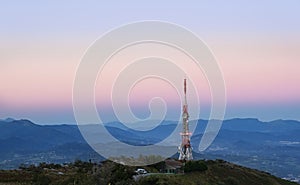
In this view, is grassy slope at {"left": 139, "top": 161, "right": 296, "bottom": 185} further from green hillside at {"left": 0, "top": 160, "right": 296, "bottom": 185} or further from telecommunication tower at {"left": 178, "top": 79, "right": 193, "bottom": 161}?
telecommunication tower at {"left": 178, "top": 79, "right": 193, "bottom": 161}

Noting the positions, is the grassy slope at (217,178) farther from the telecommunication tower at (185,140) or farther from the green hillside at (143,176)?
the telecommunication tower at (185,140)

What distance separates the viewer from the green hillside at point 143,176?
125ft

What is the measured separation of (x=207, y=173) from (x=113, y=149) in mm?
15721

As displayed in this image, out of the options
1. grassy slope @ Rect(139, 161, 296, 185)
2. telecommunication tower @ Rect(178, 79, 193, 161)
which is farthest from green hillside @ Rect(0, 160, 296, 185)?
telecommunication tower @ Rect(178, 79, 193, 161)

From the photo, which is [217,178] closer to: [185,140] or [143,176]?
[143,176]

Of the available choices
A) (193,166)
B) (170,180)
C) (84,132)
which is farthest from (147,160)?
(170,180)

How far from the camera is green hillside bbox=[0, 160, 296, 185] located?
38.2 meters

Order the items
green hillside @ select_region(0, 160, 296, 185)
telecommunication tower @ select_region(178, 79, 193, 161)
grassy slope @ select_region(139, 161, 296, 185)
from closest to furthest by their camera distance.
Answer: green hillside @ select_region(0, 160, 296, 185)
grassy slope @ select_region(139, 161, 296, 185)
telecommunication tower @ select_region(178, 79, 193, 161)

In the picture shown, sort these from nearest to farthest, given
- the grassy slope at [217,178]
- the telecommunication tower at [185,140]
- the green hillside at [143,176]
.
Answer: the green hillside at [143,176], the grassy slope at [217,178], the telecommunication tower at [185,140]

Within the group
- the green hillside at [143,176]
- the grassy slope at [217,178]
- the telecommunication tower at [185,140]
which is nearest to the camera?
the green hillside at [143,176]

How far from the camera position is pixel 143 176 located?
40.5 m

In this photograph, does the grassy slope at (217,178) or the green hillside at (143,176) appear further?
the grassy slope at (217,178)

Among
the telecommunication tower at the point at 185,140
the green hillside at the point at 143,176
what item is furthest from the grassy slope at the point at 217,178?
the telecommunication tower at the point at 185,140

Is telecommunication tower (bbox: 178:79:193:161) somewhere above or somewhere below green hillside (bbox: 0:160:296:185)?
above
